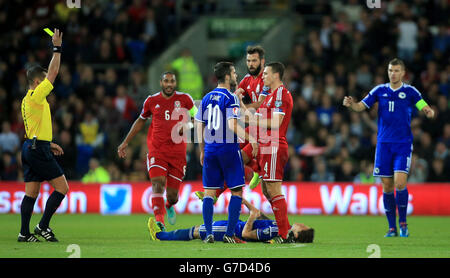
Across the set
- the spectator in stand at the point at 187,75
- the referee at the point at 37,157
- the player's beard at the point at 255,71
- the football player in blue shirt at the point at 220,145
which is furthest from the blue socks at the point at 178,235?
the spectator in stand at the point at 187,75

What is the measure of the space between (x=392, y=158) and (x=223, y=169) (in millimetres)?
3126

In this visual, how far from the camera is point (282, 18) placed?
2427 cm

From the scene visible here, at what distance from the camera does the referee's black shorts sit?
37.9 ft

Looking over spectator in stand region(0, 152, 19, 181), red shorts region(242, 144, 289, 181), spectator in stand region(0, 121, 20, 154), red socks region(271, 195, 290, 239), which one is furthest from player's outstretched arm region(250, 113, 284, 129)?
spectator in stand region(0, 121, 20, 154)

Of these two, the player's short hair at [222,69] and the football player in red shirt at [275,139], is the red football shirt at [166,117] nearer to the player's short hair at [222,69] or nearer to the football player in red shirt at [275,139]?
the football player in red shirt at [275,139]

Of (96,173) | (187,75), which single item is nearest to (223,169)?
(96,173)

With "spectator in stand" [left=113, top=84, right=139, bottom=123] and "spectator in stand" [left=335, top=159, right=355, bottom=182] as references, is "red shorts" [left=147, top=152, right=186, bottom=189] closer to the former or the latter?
"spectator in stand" [left=335, top=159, right=355, bottom=182]

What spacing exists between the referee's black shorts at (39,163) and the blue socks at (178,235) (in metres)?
1.66

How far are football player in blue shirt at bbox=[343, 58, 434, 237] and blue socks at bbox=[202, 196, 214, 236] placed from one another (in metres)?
3.01

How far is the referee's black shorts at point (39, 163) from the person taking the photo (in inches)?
455

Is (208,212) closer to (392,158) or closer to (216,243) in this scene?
(216,243)

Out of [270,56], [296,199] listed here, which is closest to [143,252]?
[296,199]
